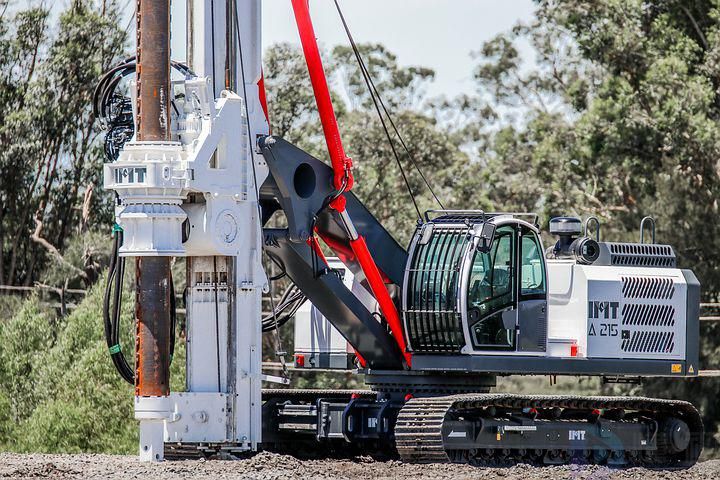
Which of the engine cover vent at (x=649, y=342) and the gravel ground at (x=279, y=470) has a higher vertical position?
the engine cover vent at (x=649, y=342)

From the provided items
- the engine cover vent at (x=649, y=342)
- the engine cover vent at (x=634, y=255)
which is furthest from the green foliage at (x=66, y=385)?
the engine cover vent at (x=649, y=342)

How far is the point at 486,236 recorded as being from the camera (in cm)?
1698

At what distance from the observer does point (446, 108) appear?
174ft

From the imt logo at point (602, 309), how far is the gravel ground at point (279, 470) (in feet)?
5.87

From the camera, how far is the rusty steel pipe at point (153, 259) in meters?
14.8

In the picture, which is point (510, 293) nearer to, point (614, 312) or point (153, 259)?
point (614, 312)

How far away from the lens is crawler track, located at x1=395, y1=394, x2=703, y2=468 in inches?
643

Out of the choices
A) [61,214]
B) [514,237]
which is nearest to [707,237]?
[61,214]

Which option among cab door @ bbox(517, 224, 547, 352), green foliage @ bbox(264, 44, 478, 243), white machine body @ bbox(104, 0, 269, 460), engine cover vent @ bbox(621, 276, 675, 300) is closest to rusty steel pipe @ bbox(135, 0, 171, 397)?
white machine body @ bbox(104, 0, 269, 460)

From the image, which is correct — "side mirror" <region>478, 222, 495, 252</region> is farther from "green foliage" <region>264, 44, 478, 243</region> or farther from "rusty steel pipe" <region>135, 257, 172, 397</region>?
"green foliage" <region>264, 44, 478, 243</region>

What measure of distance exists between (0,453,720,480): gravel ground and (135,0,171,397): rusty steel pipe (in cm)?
90

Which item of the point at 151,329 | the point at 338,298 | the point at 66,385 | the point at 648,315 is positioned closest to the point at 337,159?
the point at 338,298

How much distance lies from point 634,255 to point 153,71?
6.70 m

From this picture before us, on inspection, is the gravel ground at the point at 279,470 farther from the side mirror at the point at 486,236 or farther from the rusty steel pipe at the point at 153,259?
the side mirror at the point at 486,236
